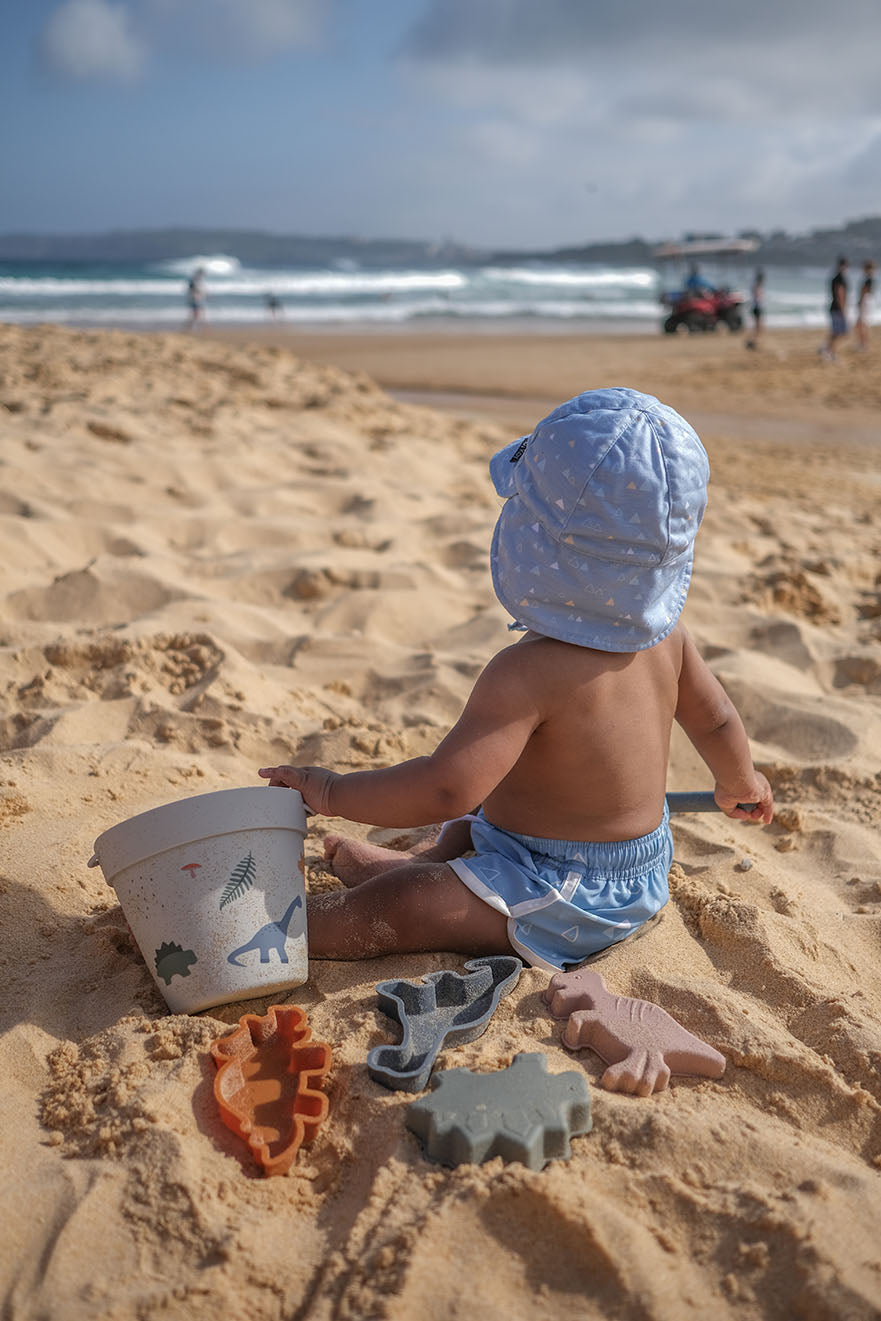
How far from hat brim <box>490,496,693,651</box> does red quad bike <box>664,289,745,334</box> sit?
20.3 metres

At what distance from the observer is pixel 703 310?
20.4 m

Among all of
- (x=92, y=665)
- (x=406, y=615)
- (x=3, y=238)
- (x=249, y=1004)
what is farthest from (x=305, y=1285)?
(x=3, y=238)

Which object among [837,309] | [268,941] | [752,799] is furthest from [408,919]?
[837,309]

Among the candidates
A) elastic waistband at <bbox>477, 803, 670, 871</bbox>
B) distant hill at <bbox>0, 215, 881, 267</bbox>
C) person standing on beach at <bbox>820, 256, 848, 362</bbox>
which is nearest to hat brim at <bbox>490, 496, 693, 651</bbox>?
elastic waistband at <bbox>477, 803, 670, 871</bbox>

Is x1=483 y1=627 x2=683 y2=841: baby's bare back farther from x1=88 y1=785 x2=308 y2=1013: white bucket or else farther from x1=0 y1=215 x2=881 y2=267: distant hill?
x1=0 y1=215 x2=881 y2=267: distant hill

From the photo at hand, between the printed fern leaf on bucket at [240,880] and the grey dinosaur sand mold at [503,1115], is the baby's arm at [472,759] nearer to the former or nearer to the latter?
→ the printed fern leaf on bucket at [240,880]

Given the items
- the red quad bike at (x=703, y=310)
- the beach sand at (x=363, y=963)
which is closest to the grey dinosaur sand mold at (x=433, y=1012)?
the beach sand at (x=363, y=963)

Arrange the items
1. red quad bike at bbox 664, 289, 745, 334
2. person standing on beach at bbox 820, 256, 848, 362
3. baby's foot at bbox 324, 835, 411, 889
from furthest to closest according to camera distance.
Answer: red quad bike at bbox 664, 289, 745, 334 → person standing on beach at bbox 820, 256, 848, 362 → baby's foot at bbox 324, 835, 411, 889

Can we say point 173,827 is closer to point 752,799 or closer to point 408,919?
point 408,919

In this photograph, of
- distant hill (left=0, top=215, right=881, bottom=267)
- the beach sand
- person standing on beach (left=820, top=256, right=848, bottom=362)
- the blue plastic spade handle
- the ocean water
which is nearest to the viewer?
the beach sand

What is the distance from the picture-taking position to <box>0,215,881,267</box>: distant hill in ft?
181

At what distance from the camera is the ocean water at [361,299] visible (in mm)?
23438

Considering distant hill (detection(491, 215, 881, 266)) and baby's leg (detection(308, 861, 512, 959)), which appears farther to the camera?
distant hill (detection(491, 215, 881, 266))

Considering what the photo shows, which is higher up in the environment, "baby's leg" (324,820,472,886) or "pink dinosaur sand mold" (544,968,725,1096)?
"baby's leg" (324,820,472,886)
